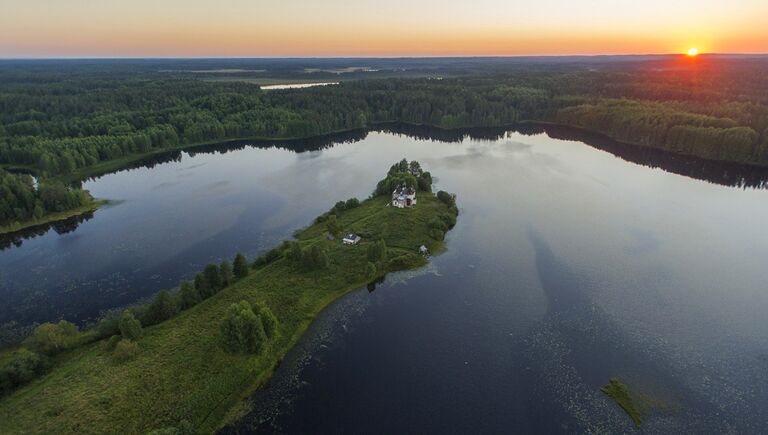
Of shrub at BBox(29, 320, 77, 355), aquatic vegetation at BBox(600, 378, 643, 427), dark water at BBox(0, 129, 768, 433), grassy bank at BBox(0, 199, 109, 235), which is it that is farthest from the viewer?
grassy bank at BBox(0, 199, 109, 235)

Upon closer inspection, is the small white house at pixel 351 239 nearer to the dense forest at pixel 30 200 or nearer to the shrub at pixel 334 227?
the shrub at pixel 334 227

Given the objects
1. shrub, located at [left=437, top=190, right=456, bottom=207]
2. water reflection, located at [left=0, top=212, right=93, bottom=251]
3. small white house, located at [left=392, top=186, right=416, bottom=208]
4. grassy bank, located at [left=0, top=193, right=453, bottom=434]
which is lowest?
water reflection, located at [left=0, top=212, right=93, bottom=251]

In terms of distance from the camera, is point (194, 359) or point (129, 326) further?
point (129, 326)

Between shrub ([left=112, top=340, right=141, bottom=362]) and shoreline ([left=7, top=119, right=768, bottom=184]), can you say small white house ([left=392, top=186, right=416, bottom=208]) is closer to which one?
shrub ([left=112, top=340, right=141, bottom=362])

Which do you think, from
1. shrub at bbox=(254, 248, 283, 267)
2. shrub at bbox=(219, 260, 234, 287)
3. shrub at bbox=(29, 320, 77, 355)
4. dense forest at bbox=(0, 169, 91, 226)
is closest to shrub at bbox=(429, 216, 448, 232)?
shrub at bbox=(254, 248, 283, 267)

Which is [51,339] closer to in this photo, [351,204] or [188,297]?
[188,297]

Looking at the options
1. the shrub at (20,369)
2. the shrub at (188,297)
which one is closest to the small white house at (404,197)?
the shrub at (188,297)

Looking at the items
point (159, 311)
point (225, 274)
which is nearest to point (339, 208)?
point (225, 274)
